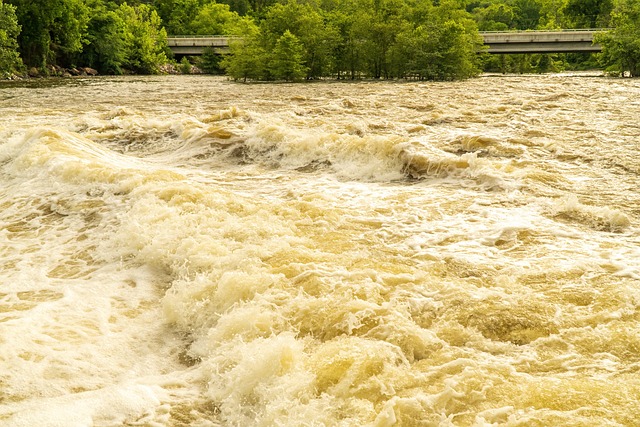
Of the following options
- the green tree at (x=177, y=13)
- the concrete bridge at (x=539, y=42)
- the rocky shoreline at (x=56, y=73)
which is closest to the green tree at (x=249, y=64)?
the rocky shoreline at (x=56, y=73)

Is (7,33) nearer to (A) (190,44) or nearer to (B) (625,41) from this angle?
(A) (190,44)

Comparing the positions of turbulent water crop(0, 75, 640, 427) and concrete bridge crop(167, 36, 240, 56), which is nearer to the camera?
turbulent water crop(0, 75, 640, 427)

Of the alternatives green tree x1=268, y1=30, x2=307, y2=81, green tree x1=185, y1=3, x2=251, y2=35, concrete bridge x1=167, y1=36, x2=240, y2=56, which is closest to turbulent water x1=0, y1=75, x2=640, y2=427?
green tree x1=268, y1=30, x2=307, y2=81

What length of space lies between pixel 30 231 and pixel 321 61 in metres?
26.3

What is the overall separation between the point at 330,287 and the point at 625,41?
95.2 feet

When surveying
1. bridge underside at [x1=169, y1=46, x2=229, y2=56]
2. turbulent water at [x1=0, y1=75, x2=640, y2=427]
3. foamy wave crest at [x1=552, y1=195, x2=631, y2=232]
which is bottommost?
turbulent water at [x1=0, y1=75, x2=640, y2=427]

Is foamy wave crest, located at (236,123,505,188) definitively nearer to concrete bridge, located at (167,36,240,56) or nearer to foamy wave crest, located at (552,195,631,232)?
foamy wave crest, located at (552,195,631,232)

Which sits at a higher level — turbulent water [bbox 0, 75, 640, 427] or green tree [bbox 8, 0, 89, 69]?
green tree [bbox 8, 0, 89, 69]

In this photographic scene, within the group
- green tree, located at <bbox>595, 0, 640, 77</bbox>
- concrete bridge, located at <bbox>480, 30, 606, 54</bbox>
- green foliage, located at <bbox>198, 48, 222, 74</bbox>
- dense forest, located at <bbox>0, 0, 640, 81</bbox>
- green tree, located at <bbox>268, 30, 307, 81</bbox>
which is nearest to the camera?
green tree, located at <bbox>595, 0, 640, 77</bbox>

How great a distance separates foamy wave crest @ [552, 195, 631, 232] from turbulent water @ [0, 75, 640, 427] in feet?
0.08

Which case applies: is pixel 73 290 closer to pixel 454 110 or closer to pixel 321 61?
pixel 454 110

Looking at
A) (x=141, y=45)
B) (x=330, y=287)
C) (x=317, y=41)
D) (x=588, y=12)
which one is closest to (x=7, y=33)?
(x=317, y=41)

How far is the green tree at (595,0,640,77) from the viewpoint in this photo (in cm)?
2669

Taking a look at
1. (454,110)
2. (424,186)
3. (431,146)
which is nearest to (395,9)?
(454,110)
